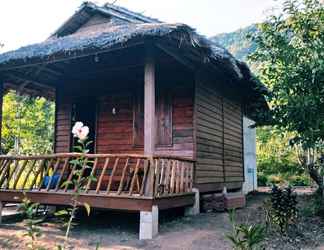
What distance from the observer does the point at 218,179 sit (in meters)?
9.53

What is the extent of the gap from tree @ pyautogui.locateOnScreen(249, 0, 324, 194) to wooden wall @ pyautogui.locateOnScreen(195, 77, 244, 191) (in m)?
1.50

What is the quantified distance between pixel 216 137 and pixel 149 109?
3845mm

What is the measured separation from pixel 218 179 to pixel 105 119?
3215mm

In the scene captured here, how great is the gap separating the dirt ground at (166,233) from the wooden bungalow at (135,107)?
0.39m

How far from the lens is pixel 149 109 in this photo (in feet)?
19.9

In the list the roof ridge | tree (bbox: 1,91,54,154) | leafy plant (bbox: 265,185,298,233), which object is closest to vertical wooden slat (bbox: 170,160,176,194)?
leafy plant (bbox: 265,185,298,233)

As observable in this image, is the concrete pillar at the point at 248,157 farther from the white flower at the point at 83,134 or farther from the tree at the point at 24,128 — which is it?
the white flower at the point at 83,134

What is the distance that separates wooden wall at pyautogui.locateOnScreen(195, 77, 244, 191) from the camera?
27.5 feet

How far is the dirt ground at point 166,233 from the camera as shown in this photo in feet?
17.8

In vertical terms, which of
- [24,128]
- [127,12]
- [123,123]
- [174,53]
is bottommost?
[123,123]

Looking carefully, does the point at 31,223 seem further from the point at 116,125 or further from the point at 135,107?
the point at 116,125

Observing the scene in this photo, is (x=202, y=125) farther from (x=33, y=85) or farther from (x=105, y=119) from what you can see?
(x=33, y=85)

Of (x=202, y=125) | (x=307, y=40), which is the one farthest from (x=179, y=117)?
(x=307, y=40)

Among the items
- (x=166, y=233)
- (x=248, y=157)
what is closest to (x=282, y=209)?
(x=166, y=233)
